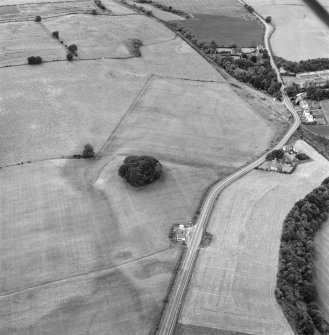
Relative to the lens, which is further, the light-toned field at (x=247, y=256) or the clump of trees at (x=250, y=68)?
the clump of trees at (x=250, y=68)

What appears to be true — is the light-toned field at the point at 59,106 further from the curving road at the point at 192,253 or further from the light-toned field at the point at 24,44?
the curving road at the point at 192,253

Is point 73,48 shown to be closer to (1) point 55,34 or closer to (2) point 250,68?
(1) point 55,34

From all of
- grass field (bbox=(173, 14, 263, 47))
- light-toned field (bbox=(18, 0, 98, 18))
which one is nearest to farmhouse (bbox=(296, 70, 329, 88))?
grass field (bbox=(173, 14, 263, 47))

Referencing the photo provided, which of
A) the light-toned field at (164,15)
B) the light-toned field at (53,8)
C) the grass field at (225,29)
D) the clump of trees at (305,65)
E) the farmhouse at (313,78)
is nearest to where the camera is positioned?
the farmhouse at (313,78)

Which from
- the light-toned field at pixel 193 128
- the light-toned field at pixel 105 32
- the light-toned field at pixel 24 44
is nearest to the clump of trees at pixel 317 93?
the light-toned field at pixel 193 128

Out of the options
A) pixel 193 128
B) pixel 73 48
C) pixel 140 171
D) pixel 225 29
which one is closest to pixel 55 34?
pixel 73 48
